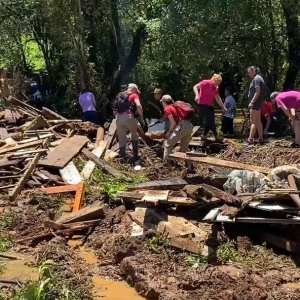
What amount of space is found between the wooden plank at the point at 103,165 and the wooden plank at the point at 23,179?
117 centimetres

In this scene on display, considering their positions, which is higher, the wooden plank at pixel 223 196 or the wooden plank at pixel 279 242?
the wooden plank at pixel 223 196

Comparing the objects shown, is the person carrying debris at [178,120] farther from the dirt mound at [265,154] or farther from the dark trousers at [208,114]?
the dark trousers at [208,114]

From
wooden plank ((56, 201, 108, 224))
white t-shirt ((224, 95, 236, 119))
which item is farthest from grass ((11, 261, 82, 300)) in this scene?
white t-shirt ((224, 95, 236, 119))

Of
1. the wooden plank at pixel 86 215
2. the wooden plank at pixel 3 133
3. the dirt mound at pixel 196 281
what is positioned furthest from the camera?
the wooden plank at pixel 3 133

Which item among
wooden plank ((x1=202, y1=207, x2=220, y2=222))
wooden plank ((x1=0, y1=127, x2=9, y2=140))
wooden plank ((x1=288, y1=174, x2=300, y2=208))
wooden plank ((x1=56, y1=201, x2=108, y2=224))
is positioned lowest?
wooden plank ((x1=0, y1=127, x2=9, y2=140))

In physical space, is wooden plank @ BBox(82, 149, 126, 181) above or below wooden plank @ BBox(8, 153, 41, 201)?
below

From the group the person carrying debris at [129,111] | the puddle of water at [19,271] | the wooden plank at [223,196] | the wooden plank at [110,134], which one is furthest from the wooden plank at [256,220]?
the wooden plank at [110,134]

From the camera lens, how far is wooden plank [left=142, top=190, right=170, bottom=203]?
27.8 ft

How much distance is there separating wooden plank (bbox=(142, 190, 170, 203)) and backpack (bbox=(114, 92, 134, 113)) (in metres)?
4.26

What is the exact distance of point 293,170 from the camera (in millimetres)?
8539

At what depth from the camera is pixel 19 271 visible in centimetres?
763

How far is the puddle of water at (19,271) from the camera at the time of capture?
728 cm

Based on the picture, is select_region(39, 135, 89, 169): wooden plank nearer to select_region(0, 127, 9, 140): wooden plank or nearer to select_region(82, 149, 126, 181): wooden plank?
select_region(82, 149, 126, 181): wooden plank

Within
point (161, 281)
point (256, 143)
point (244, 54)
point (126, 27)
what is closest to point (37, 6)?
point (126, 27)
